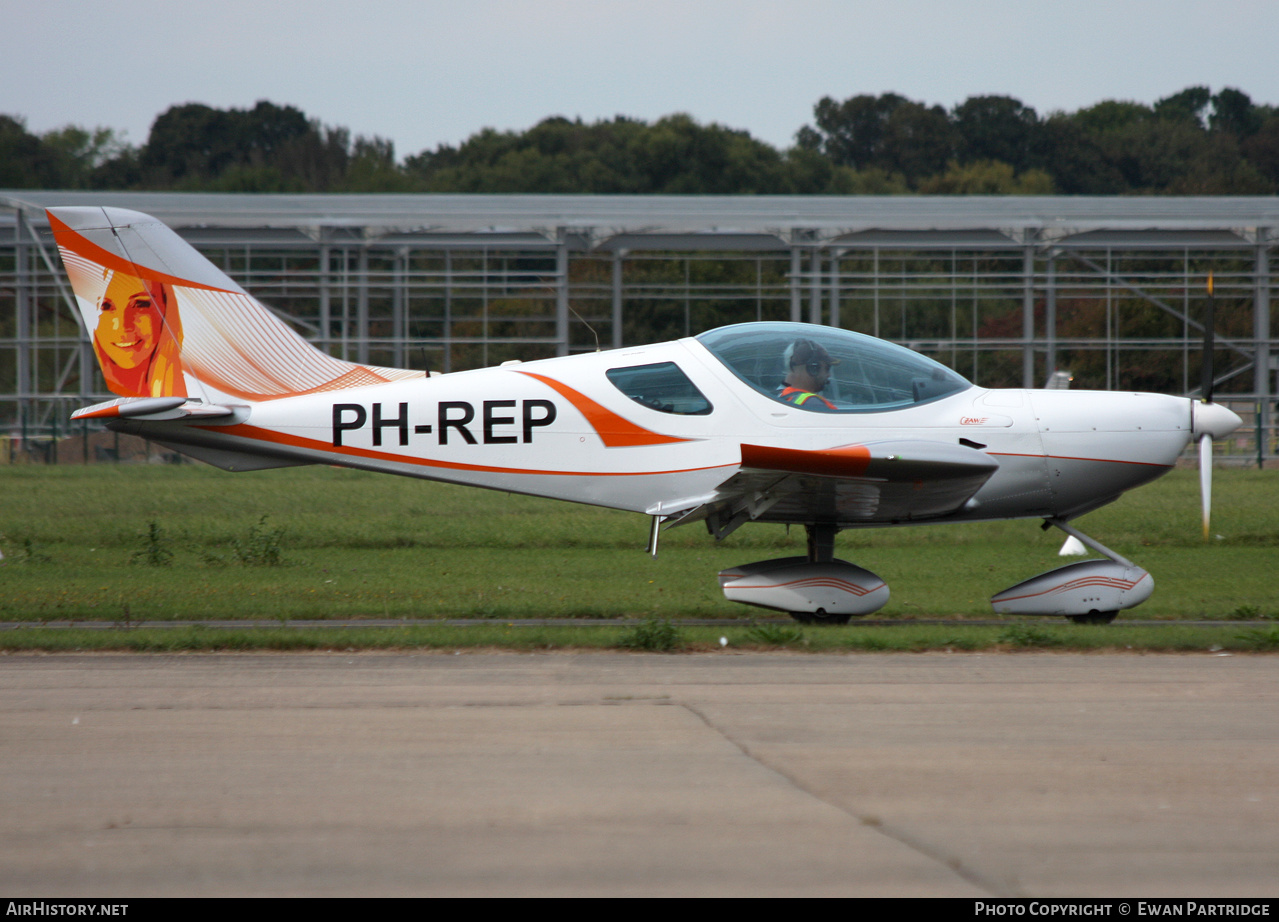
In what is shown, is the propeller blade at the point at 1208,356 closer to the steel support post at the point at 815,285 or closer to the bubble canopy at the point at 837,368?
the bubble canopy at the point at 837,368

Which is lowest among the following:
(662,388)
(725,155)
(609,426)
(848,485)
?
(848,485)

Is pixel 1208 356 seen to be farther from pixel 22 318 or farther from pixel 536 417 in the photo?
pixel 22 318

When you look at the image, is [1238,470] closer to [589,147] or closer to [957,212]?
[957,212]

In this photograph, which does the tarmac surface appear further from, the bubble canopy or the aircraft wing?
the bubble canopy

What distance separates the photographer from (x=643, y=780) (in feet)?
16.5

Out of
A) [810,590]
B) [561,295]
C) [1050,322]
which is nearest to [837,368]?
[810,590]

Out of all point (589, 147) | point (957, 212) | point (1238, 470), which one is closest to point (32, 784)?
point (1238, 470)

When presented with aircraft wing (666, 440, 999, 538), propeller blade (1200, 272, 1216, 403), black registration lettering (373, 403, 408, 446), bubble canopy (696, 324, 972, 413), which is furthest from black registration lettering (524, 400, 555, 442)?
propeller blade (1200, 272, 1216, 403)

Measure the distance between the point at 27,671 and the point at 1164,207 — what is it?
1110 inches

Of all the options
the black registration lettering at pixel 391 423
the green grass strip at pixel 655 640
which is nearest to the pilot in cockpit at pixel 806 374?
the green grass strip at pixel 655 640

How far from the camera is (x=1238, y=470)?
77.9 feet

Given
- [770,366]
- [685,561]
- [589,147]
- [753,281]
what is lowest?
[685,561]

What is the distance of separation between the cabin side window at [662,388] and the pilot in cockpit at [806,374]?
69 centimetres

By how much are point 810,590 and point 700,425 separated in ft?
5.26
